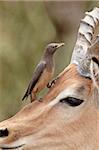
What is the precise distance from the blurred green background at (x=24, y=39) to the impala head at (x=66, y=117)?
286 inches

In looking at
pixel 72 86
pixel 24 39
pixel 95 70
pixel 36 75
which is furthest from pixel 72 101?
pixel 24 39

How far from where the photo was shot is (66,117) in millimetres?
4469

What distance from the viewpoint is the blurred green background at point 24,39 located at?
12047 mm

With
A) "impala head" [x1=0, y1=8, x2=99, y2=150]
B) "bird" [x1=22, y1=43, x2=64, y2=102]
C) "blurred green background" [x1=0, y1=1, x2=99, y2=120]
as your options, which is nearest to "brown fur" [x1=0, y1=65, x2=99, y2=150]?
"impala head" [x1=0, y1=8, x2=99, y2=150]

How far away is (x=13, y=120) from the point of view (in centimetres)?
445

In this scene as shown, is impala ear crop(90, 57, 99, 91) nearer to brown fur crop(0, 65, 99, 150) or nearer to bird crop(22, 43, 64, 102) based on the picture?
brown fur crop(0, 65, 99, 150)

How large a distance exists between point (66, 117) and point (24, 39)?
26.7 ft

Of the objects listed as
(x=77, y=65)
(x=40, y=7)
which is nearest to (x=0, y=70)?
(x=40, y=7)

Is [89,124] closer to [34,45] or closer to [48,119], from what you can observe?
[48,119]

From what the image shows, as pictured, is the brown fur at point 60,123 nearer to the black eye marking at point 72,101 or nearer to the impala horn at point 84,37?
the black eye marking at point 72,101

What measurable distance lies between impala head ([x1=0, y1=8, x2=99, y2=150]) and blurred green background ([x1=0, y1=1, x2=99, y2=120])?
726 cm

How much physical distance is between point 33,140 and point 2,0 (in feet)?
26.8

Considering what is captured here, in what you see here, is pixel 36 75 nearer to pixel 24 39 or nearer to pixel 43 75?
pixel 43 75

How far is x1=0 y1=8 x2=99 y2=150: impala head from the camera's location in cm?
440
